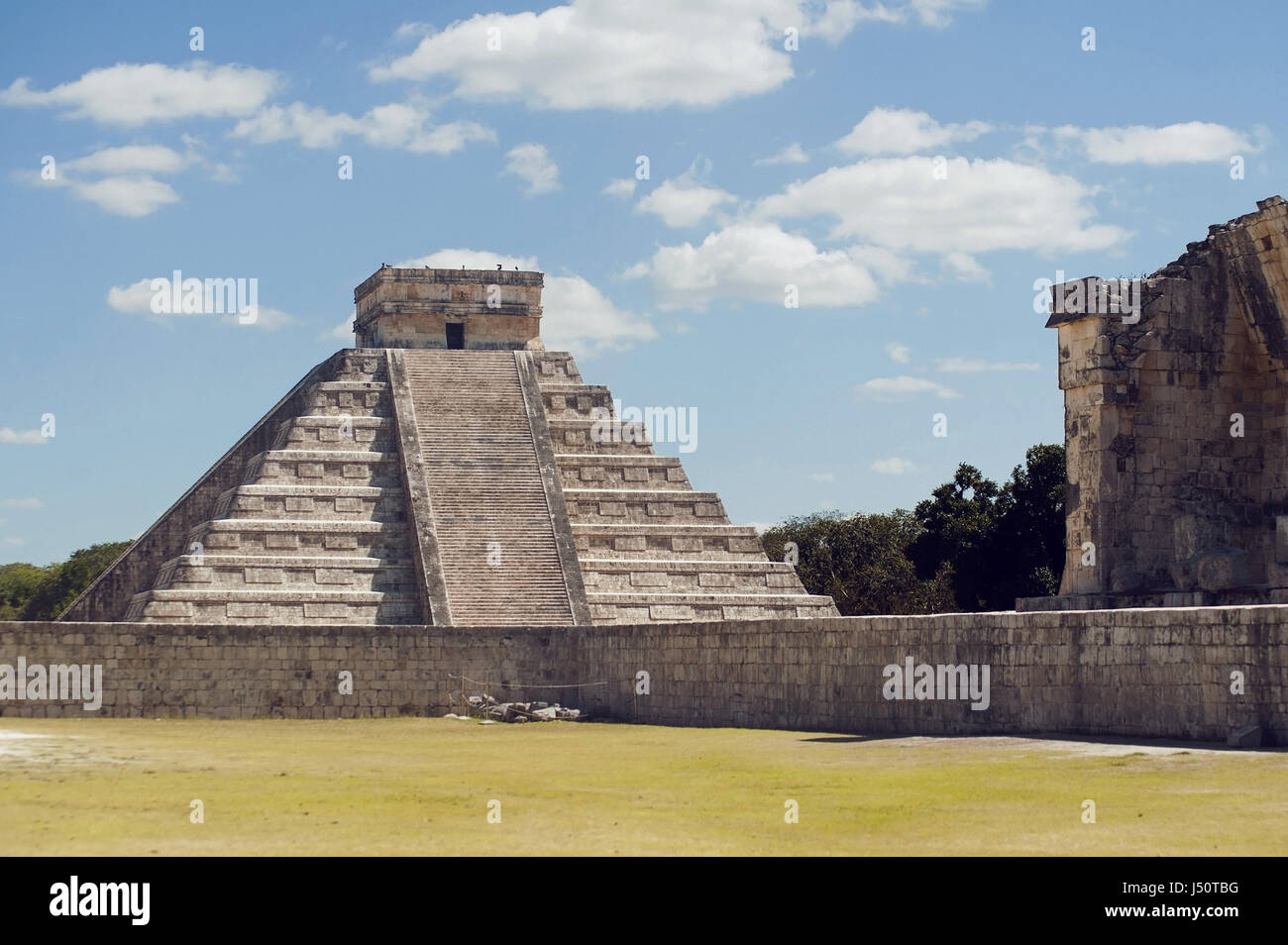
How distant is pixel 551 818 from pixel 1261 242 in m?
16.2

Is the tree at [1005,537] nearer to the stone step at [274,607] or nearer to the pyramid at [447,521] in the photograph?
the pyramid at [447,521]

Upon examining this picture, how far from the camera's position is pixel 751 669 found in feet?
79.0

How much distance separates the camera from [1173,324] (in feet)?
82.8

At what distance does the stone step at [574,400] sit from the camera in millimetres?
42312

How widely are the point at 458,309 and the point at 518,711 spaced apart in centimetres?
2008

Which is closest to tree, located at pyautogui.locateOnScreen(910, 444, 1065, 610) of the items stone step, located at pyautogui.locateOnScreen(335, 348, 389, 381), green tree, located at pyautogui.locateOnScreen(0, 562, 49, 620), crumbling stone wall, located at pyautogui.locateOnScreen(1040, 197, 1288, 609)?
stone step, located at pyautogui.locateOnScreen(335, 348, 389, 381)

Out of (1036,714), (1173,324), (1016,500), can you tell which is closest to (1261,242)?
(1173,324)

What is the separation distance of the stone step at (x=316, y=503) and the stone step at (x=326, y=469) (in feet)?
1.02

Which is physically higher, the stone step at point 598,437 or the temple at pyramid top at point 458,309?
the temple at pyramid top at point 458,309

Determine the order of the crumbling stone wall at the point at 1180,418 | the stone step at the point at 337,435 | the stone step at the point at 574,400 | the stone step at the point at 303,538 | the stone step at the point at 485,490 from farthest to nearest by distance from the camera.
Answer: the stone step at the point at 574,400
the stone step at the point at 337,435
the stone step at the point at 303,538
the stone step at the point at 485,490
the crumbling stone wall at the point at 1180,418

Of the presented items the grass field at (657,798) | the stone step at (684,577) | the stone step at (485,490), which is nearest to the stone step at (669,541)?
the stone step at (684,577)

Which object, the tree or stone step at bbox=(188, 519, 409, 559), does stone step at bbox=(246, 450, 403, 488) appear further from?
the tree

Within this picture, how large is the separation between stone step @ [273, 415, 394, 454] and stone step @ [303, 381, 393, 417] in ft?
1.80

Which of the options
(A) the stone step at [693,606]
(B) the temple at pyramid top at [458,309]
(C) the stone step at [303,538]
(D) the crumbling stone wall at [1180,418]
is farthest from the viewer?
(B) the temple at pyramid top at [458,309]
